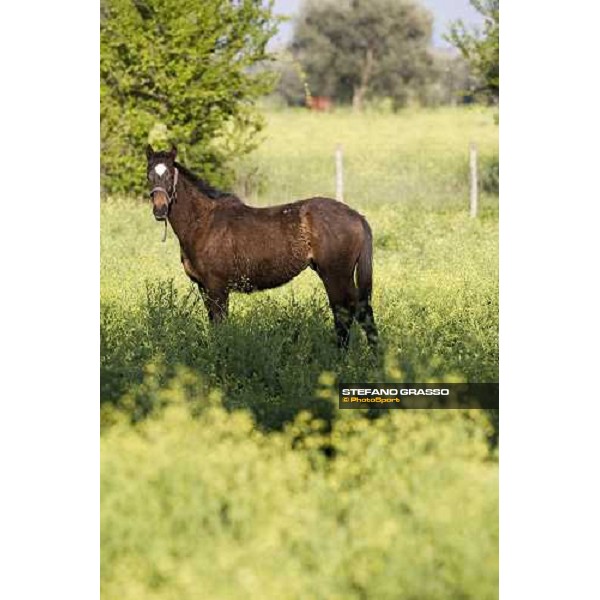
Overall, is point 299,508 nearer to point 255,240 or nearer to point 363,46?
point 255,240

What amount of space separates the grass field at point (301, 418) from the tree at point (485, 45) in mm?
249

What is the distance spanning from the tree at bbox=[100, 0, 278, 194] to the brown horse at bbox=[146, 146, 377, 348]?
0.30 metres

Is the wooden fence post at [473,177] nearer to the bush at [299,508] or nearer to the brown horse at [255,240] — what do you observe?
the brown horse at [255,240]

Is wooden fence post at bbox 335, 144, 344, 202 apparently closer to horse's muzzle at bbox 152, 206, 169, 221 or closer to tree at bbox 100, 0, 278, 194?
tree at bbox 100, 0, 278, 194

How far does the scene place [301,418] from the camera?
754 centimetres

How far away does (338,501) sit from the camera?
6836 mm

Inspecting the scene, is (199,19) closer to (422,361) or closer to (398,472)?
(422,361)

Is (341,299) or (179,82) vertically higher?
(179,82)

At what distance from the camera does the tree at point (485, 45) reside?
26.1 ft

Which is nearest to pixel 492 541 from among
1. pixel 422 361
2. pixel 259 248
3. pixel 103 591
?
pixel 422 361

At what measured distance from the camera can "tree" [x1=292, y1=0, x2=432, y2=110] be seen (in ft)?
27.0

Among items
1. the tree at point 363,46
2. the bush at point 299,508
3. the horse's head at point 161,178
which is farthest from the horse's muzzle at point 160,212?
the bush at point 299,508

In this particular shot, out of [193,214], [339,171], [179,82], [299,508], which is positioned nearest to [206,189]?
[193,214]

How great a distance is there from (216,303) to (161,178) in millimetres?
932
